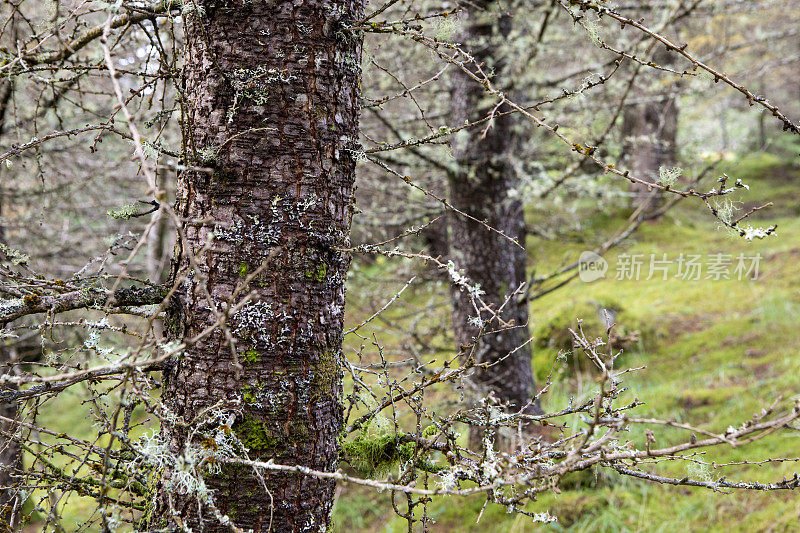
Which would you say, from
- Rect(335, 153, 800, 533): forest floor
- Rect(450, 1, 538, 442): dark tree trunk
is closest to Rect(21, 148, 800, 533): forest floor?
Rect(335, 153, 800, 533): forest floor

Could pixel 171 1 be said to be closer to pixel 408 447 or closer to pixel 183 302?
pixel 183 302

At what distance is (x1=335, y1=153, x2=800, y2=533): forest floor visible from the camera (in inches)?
143

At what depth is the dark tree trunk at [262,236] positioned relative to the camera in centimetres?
141

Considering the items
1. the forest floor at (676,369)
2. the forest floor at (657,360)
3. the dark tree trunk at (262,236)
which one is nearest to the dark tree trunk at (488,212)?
the forest floor at (657,360)

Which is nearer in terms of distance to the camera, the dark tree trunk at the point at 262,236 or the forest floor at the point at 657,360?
the dark tree trunk at the point at 262,236

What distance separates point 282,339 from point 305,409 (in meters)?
0.20

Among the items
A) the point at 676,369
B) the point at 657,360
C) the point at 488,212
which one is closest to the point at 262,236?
the point at 488,212

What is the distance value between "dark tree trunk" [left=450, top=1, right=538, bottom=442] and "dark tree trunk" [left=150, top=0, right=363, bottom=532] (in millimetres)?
2431

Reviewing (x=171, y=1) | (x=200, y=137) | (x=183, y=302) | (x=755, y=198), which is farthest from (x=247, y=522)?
(x=755, y=198)

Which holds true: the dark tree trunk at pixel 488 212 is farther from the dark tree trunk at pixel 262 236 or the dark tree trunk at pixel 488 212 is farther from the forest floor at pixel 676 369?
the dark tree trunk at pixel 262 236

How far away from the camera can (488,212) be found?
3844 millimetres

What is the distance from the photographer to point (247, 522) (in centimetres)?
140

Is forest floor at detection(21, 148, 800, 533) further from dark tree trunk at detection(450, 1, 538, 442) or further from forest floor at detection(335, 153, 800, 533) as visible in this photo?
dark tree trunk at detection(450, 1, 538, 442)

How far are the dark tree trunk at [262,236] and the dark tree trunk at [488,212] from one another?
2.43 meters
